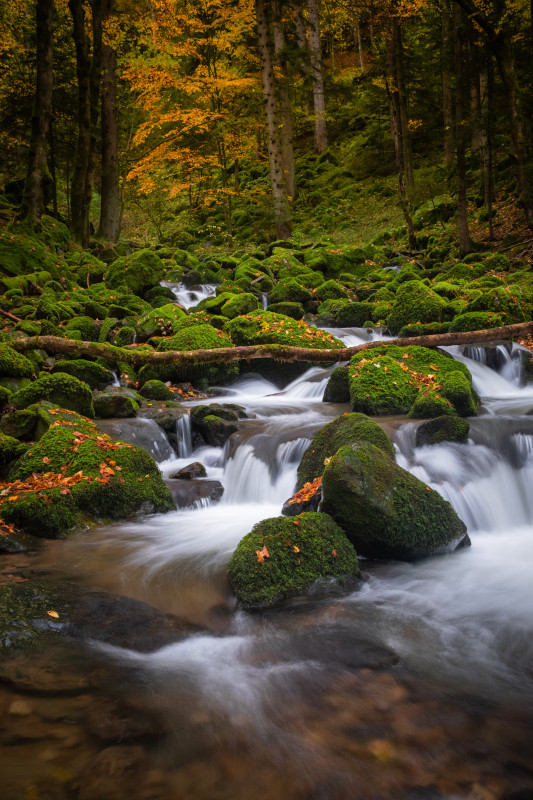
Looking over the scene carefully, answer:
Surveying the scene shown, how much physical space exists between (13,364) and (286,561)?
5.70 m

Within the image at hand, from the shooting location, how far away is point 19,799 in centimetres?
220

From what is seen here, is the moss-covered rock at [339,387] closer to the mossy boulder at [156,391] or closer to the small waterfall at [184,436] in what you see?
the small waterfall at [184,436]

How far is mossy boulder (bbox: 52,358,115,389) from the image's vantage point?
9.28 m

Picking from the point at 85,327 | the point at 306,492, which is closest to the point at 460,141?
the point at 85,327

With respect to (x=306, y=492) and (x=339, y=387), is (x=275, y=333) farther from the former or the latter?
(x=306, y=492)

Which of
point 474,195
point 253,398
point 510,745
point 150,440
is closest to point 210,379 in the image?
point 253,398

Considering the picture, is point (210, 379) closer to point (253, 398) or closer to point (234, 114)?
point (253, 398)

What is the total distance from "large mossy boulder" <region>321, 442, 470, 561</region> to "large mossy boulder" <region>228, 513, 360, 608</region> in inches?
11.0

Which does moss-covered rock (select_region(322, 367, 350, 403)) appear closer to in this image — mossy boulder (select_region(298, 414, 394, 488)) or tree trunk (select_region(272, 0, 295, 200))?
mossy boulder (select_region(298, 414, 394, 488))

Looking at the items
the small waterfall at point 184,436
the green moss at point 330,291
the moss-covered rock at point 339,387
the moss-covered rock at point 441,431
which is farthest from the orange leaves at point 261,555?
the green moss at point 330,291

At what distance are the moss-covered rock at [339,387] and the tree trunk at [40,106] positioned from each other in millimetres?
10574

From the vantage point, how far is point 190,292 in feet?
49.8

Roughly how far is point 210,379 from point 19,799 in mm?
8880

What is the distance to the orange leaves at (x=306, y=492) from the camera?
5.40 metres
